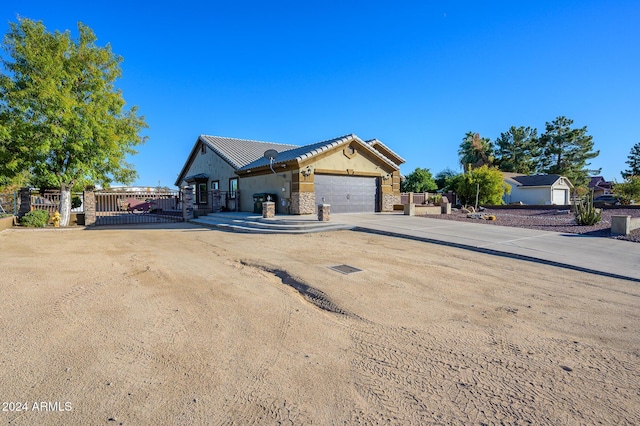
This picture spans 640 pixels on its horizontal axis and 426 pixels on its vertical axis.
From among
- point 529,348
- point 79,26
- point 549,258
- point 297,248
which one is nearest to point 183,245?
point 297,248

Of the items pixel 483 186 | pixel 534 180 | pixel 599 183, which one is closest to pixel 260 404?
pixel 483 186

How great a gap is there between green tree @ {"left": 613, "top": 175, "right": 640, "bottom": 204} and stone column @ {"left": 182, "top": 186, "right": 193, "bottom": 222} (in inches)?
1138

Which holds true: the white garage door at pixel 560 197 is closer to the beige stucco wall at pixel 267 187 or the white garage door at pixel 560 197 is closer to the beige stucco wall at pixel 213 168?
the beige stucco wall at pixel 267 187

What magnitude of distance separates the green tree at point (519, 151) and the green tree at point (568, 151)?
1.47m

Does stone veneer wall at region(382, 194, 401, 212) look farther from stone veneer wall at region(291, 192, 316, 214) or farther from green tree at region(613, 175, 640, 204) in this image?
green tree at region(613, 175, 640, 204)

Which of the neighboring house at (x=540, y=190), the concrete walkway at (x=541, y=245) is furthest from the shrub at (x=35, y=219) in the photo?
the neighboring house at (x=540, y=190)

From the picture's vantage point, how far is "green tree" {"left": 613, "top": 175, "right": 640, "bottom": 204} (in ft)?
69.8

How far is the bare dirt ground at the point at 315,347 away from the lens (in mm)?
2396

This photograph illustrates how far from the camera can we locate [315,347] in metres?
3.32

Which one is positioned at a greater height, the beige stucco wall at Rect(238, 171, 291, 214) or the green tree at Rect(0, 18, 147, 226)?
the green tree at Rect(0, 18, 147, 226)

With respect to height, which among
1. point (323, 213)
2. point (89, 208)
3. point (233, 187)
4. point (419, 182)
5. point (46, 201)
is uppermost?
point (419, 182)

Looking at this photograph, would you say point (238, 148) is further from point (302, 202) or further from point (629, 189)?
point (629, 189)

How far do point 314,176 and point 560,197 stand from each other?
3434 cm

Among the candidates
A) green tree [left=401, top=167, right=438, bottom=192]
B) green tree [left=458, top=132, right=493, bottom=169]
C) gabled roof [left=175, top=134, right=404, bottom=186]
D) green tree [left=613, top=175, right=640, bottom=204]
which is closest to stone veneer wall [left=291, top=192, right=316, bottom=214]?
gabled roof [left=175, top=134, right=404, bottom=186]
